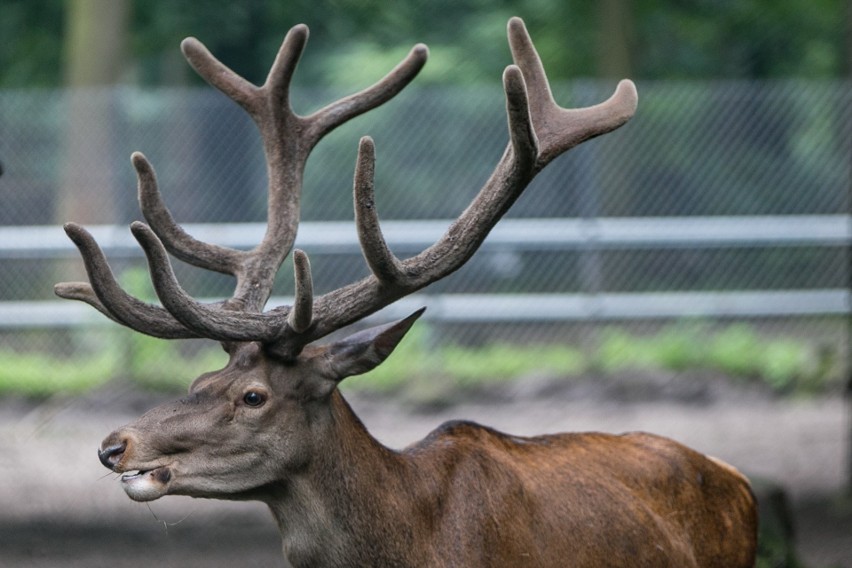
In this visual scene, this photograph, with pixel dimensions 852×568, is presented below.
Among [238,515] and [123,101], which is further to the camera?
[123,101]

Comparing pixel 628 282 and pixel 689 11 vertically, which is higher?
pixel 689 11

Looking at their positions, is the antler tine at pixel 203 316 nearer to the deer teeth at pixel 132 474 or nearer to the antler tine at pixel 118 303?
the antler tine at pixel 118 303

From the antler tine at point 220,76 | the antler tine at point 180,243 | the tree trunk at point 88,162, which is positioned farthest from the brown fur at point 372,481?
the tree trunk at point 88,162

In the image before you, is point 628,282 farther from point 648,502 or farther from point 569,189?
point 648,502

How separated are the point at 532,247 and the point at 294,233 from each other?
19.8 feet

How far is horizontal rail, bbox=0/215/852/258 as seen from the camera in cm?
1048

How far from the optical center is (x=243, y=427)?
13.6 ft

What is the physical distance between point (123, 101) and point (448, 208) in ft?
9.37

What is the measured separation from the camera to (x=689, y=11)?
59.4ft

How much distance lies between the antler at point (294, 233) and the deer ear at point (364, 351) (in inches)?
3.2

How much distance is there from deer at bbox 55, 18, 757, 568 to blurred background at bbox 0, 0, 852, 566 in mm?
5245

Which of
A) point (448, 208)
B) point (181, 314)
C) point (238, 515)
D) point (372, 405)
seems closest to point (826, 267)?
point (448, 208)

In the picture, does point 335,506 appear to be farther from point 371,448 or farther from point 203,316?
point 203,316

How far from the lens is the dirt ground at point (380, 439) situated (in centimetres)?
813
